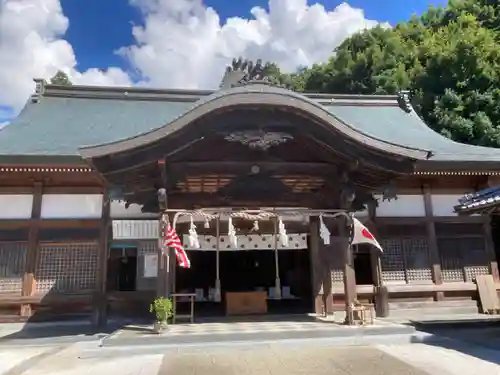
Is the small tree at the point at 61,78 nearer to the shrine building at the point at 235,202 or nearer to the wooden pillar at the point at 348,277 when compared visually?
the shrine building at the point at 235,202

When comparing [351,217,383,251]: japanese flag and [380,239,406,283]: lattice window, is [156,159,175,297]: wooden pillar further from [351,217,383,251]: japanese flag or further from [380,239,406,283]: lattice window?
[380,239,406,283]: lattice window

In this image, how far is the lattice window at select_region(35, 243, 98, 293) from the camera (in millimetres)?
10258

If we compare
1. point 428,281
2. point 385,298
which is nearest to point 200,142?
point 385,298

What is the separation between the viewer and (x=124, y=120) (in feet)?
46.2

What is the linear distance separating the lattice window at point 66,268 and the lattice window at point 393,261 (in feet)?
26.5

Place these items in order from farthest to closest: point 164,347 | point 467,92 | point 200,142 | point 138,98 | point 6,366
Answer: point 467,92 < point 138,98 < point 200,142 < point 164,347 < point 6,366

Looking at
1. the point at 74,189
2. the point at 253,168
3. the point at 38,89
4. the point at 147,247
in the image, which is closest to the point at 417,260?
the point at 253,168

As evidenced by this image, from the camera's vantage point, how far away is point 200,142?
8656mm

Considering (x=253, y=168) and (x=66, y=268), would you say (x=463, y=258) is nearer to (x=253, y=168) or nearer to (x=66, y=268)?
(x=253, y=168)

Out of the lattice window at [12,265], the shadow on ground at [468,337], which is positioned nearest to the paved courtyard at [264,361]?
the shadow on ground at [468,337]

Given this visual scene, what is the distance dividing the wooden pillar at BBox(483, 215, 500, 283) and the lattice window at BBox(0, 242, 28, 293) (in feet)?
42.7

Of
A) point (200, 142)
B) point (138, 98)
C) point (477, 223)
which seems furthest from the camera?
point (138, 98)

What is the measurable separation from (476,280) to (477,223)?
1715mm

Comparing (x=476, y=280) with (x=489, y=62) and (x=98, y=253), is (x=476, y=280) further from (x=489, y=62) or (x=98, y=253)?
(x=489, y=62)
